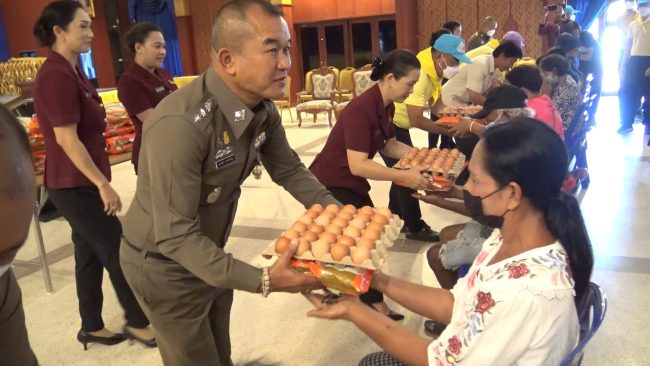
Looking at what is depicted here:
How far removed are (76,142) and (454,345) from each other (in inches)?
64.8

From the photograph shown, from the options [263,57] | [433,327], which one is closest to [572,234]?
[263,57]

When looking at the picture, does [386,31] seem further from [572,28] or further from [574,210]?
[574,210]

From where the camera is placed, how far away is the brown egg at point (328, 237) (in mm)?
1383

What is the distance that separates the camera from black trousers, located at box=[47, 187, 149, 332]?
7.20 ft

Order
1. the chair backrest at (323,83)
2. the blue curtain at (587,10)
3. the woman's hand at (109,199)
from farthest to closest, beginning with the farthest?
1. the chair backrest at (323,83)
2. the blue curtain at (587,10)
3. the woman's hand at (109,199)

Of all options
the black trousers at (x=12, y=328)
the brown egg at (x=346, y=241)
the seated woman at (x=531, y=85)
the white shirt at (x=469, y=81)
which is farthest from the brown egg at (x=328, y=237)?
the white shirt at (x=469, y=81)

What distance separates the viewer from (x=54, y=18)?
6.88 feet

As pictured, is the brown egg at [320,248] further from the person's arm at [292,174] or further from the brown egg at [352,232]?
the person's arm at [292,174]

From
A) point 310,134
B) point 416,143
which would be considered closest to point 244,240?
point 416,143

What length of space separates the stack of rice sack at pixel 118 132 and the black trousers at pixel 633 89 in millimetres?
6237

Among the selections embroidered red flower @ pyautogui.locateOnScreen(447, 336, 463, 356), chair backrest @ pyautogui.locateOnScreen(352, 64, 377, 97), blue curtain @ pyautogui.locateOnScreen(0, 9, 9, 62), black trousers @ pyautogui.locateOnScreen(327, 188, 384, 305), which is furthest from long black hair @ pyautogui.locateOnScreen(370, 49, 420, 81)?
blue curtain @ pyautogui.locateOnScreen(0, 9, 9, 62)

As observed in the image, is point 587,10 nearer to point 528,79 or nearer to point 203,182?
point 528,79

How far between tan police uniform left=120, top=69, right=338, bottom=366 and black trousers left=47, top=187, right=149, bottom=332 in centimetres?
79

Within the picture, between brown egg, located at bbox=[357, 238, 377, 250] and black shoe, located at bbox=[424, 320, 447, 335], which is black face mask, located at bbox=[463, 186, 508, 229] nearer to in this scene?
brown egg, located at bbox=[357, 238, 377, 250]
